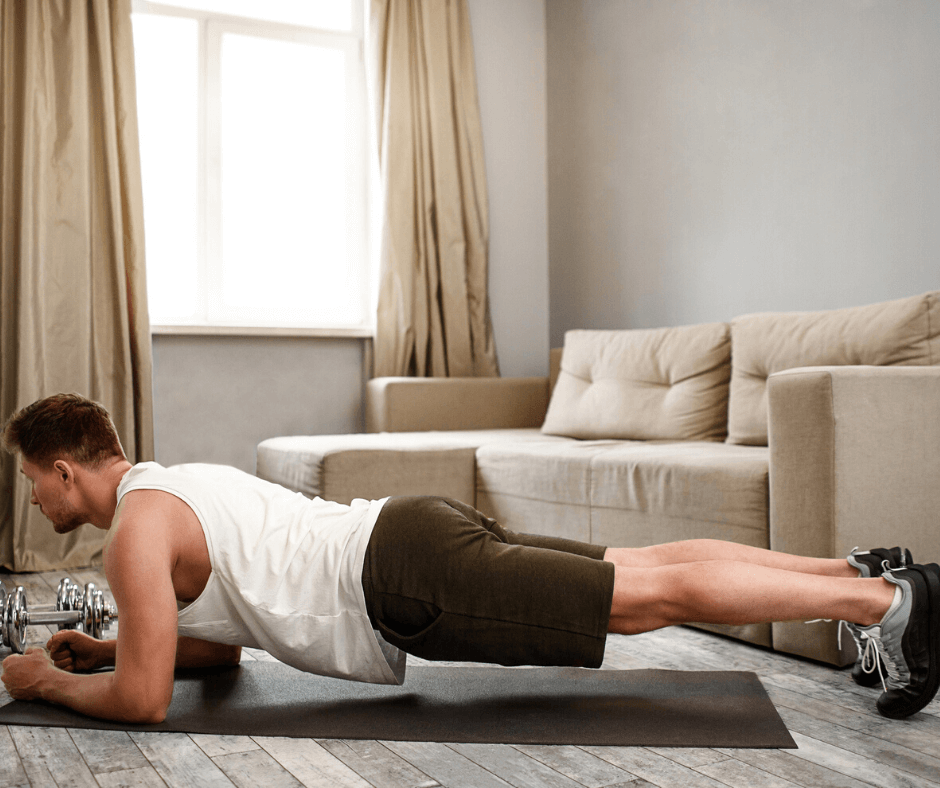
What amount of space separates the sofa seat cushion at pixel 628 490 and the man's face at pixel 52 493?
1360 mm

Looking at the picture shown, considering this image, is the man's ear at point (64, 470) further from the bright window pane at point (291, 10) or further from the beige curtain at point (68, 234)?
the bright window pane at point (291, 10)

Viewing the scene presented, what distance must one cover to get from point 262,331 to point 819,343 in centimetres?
235

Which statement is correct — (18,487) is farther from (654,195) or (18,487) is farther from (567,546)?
(654,195)

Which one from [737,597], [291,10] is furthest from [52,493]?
[291,10]

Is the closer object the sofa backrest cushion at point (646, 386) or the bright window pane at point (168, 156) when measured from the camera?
the sofa backrest cushion at point (646, 386)

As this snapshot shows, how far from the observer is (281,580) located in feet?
5.20

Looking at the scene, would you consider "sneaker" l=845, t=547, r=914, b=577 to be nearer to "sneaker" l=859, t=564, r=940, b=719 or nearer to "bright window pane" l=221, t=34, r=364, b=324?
"sneaker" l=859, t=564, r=940, b=719

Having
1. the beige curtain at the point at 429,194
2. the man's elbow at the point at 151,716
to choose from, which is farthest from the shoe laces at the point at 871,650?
the beige curtain at the point at 429,194

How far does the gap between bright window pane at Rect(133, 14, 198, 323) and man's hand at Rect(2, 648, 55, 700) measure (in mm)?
2360

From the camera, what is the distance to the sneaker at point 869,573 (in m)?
1.69

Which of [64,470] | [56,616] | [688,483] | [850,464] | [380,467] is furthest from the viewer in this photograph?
[380,467]

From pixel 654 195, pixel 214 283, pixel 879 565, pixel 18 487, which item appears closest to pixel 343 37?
pixel 214 283

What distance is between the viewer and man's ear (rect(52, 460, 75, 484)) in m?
1.65

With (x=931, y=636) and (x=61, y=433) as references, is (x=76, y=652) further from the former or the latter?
(x=931, y=636)
